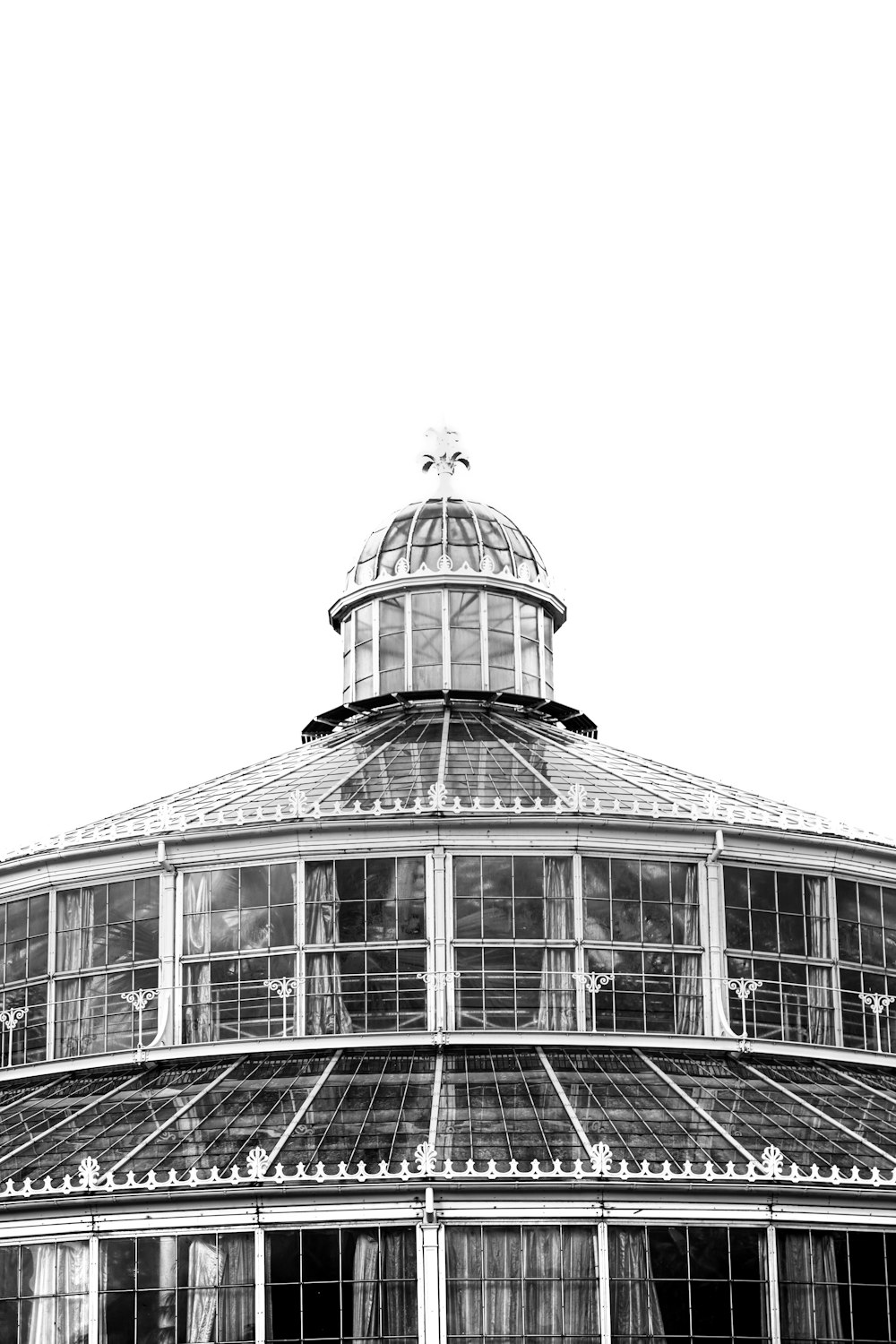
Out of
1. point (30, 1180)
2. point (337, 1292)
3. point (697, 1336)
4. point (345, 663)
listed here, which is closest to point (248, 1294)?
point (337, 1292)

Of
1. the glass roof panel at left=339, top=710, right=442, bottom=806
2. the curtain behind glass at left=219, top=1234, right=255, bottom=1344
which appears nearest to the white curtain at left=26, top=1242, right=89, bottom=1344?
the curtain behind glass at left=219, top=1234, right=255, bottom=1344

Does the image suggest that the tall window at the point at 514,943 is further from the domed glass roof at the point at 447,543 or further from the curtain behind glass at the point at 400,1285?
the domed glass roof at the point at 447,543

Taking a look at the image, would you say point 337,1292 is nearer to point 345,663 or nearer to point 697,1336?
point 697,1336

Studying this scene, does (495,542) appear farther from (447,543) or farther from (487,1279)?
(487,1279)

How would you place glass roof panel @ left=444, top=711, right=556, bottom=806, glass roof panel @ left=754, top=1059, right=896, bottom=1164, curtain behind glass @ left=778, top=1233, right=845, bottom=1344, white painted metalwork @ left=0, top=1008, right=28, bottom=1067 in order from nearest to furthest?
curtain behind glass @ left=778, top=1233, right=845, bottom=1344, glass roof panel @ left=754, top=1059, right=896, bottom=1164, glass roof panel @ left=444, top=711, right=556, bottom=806, white painted metalwork @ left=0, top=1008, right=28, bottom=1067

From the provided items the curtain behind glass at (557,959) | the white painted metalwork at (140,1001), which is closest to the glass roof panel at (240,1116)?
the white painted metalwork at (140,1001)

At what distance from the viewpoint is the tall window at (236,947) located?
160 feet

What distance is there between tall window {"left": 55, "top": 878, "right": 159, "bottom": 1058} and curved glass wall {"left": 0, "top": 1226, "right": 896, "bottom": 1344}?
8.68 m

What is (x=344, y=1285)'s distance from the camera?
40.9 metres

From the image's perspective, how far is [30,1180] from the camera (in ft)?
139

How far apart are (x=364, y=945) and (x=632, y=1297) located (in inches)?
Answer: 417

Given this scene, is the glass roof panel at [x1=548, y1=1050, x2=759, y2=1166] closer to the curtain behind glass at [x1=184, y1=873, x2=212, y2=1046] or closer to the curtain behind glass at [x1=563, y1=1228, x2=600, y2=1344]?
the curtain behind glass at [x1=563, y1=1228, x2=600, y2=1344]

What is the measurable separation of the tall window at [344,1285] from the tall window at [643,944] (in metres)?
8.90

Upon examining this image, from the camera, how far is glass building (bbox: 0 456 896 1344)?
134ft
